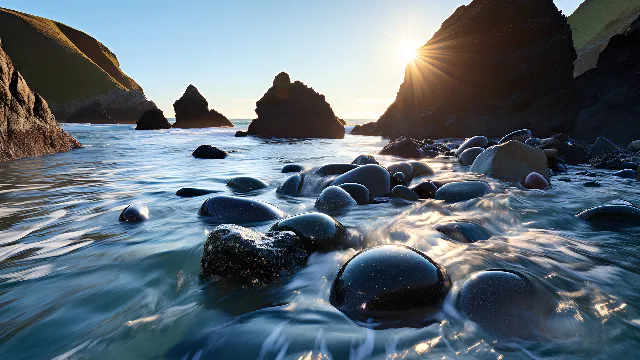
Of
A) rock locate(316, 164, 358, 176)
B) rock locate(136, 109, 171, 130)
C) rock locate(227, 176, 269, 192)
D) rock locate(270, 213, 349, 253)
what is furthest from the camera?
rock locate(136, 109, 171, 130)

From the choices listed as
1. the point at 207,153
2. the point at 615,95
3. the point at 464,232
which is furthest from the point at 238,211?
the point at 615,95

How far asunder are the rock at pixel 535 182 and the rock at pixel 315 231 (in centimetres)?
385

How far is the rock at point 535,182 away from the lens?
5070 mm

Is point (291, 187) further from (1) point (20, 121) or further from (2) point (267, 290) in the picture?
(1) point (20, 121)

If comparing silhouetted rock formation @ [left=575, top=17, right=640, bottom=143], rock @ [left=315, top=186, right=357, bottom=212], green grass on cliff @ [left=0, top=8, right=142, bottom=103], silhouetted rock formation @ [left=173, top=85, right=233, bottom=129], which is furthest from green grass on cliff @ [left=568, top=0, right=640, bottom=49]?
Result: green grass on cliff @ [left=0, top=8, right=142, bottom=103]

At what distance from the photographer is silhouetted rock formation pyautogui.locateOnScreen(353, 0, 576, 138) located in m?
16.8

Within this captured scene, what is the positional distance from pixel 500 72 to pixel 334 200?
18337 mm

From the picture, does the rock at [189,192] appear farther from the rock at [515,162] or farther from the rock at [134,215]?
the rock at [515,162]

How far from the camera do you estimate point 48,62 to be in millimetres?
85125

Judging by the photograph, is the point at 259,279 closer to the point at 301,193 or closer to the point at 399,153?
the point at 301,193

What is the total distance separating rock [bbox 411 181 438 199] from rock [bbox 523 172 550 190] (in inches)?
62.9

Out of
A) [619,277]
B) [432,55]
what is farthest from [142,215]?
[432,55]

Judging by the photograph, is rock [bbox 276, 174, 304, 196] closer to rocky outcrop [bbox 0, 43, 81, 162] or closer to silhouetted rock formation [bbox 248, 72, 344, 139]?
rocky outcrop [bbox 0, 43, 81, 162]

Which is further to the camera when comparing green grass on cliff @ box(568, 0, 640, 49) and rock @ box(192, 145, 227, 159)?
green grass on cliff @ box(568, 0, 640, 49)
